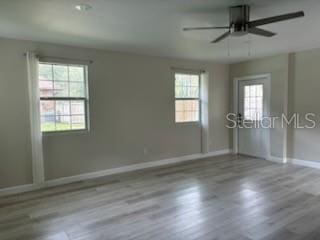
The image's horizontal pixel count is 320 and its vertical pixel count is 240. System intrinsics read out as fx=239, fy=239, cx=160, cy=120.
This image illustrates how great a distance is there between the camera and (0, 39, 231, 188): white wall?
3.80m

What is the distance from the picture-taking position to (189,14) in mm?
2879

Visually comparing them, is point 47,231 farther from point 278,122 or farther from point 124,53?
point 278,122

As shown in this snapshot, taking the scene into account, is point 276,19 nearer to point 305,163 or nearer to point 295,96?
point 295,96

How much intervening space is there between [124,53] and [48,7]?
2.29 meters

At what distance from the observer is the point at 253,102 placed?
603cm

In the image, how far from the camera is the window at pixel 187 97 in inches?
226

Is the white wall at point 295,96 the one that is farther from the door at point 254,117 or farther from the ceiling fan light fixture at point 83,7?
the ceiling fan light fixture at point 83,7

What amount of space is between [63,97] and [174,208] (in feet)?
8.86

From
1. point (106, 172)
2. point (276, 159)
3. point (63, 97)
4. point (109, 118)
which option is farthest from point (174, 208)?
point (276, 159)

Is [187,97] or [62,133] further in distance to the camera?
[187,97]

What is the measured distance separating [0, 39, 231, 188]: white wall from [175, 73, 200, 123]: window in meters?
0.21

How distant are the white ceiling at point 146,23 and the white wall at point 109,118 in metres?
0.40

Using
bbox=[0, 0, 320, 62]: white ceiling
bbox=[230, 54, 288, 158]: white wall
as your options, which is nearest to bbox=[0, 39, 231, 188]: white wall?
bbox=[0, 0, 320, 62]: white ceiling

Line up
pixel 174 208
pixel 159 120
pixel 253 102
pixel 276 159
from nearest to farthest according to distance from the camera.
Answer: pixel 174 208 < pixel 159 120 < pixel 276 159 < pixel 253 102
